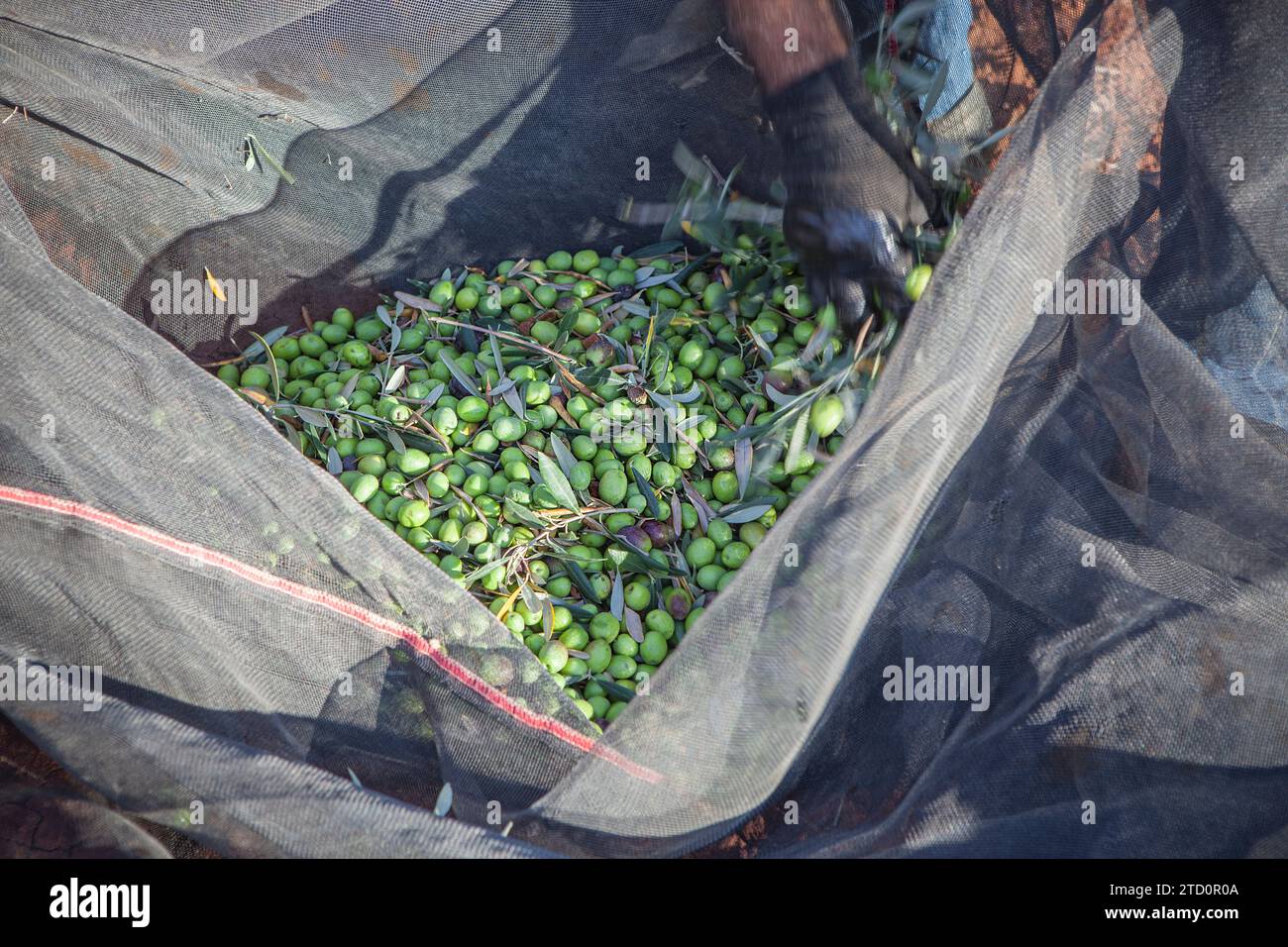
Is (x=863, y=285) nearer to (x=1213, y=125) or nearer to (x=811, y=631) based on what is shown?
(x=1213, y=125)

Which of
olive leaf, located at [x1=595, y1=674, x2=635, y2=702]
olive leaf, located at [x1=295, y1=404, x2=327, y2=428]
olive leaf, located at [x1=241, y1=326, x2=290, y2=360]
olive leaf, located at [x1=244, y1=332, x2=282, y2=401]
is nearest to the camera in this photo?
olive leaf, located at [x1=595, y1=674, x2=635, y2=702]

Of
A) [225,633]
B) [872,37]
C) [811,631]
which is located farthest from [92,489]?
[872,37]

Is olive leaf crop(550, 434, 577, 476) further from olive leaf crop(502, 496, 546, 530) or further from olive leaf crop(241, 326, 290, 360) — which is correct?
olive leaf crop(241, 326, 290, 360)

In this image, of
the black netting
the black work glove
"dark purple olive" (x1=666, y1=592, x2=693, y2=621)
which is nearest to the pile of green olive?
"dark purple olive" (x1=666, y1=592, x2=693, y2=621)

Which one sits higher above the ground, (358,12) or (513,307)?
(358,12)

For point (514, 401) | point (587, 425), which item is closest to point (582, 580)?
point (587, 425)

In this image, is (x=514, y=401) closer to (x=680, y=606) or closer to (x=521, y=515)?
(x=521, y=515)
